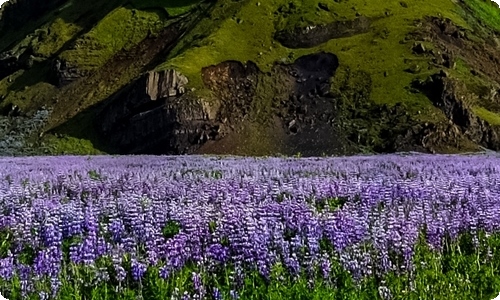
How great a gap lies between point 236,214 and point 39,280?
3183 mm

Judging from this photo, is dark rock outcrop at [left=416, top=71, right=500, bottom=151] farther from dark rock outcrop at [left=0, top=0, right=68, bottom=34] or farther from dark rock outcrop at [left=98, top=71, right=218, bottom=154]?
dark rock outcrop at [left=0, top=0, right=68, bottom=34]

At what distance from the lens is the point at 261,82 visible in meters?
99.1

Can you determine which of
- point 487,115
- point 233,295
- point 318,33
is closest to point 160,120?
point 318,33

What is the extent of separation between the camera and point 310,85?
3883 inches

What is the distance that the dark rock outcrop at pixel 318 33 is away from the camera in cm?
10800

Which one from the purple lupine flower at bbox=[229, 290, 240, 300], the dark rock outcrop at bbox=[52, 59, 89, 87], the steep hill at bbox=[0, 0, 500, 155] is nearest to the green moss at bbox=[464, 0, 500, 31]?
the steep hill at bbox=[0, 0, 500, 155]

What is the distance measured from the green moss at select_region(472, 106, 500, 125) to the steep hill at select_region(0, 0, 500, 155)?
0.88ft

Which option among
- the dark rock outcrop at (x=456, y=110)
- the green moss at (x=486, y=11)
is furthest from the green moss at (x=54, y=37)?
the green moss at (x=486, y=11)

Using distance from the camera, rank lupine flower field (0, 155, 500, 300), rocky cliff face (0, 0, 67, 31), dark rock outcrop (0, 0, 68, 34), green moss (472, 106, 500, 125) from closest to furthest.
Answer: lupine flower field (0, 155, 500, 300) < green moss (472, 106, 500, 125) < rocky cliff face (0, 0, 67, 31) < dark rock outcrop (0, 0, 68, 34)

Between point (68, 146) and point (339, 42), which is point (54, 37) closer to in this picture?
point (68, 146)

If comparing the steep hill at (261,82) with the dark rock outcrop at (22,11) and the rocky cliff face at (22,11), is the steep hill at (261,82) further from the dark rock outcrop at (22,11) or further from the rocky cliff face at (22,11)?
the dark rock outcrop at (22,11)

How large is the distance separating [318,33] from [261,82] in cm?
1505

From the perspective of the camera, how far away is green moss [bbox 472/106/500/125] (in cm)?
9444

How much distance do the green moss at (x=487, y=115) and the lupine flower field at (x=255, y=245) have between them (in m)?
81.6
